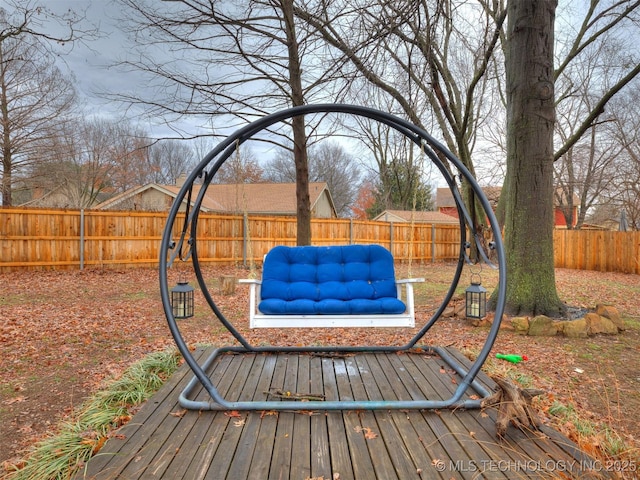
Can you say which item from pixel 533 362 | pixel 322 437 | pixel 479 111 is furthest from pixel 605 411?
pixel 479 111

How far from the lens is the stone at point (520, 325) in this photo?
4777 millimetres

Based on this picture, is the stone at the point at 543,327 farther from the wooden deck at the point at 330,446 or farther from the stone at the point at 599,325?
the wooden deck at the point at 330,446

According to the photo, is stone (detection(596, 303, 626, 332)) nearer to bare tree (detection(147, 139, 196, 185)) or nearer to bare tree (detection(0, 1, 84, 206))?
bare tree (detection(0, 1, 84, 206))

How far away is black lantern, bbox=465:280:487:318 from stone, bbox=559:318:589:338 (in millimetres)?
2386

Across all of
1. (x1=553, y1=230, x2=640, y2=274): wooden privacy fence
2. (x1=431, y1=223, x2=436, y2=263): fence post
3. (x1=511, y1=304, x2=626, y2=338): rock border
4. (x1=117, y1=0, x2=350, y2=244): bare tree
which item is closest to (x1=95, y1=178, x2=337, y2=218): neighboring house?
(x1=431, y1=223, x2=436, y2=263): fence post

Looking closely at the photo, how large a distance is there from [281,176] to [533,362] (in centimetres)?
2969

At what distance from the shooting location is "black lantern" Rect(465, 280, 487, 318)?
2.95 m

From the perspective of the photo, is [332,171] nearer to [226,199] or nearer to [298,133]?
[226,199]

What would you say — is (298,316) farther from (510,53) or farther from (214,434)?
(510,53)

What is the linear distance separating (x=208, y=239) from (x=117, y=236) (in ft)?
8.13

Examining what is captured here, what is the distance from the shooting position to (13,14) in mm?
7160

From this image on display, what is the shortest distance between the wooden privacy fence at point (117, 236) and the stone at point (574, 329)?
309 cm

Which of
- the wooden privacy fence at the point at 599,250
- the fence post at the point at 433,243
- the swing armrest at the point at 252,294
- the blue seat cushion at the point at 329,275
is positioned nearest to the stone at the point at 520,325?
the blue seat cushion at the point at 329,275

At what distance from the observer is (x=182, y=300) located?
2961mm
